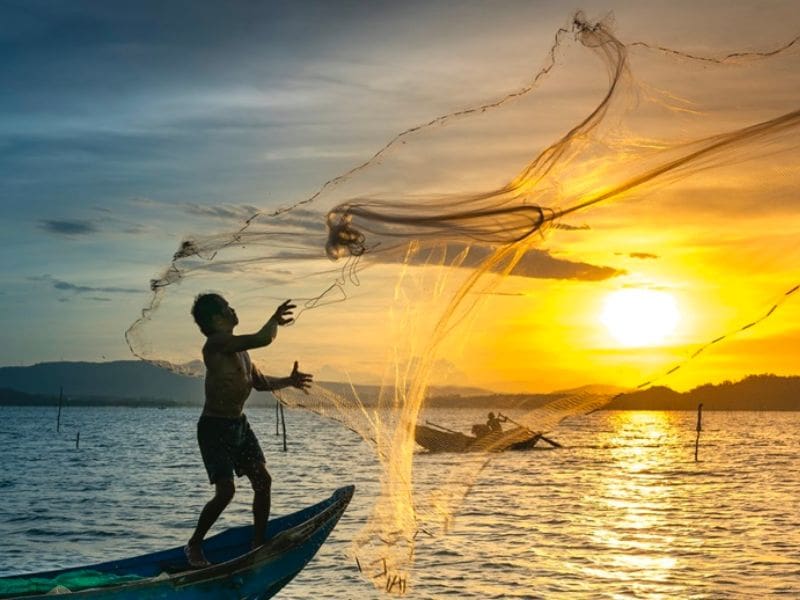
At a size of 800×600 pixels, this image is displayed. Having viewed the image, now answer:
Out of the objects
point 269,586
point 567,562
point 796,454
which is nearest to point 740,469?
point 796,454

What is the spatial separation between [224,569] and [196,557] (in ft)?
0.94

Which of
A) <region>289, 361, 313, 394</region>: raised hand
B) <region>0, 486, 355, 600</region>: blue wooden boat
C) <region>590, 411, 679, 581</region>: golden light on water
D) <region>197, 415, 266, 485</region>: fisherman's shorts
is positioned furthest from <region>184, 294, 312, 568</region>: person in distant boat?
<region>590, 411, 679, 581</region>: golden light on water

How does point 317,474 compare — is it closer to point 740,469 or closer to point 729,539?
point 740,469

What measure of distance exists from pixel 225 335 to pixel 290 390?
1.24 meters

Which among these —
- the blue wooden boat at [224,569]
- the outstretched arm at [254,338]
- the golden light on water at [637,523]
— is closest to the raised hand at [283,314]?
the outstretched arm at [254,338]

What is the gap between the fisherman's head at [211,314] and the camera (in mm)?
9219

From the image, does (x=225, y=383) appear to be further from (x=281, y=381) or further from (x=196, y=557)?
(x=196, y=557)

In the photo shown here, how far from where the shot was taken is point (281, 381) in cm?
963

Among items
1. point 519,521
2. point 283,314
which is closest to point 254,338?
point 283,314

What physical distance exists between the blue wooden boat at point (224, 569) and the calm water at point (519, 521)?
1.44 meters

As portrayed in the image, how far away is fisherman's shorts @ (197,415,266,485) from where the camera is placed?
9273 millimetres

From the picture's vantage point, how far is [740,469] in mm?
55719

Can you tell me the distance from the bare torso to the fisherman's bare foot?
1333mm

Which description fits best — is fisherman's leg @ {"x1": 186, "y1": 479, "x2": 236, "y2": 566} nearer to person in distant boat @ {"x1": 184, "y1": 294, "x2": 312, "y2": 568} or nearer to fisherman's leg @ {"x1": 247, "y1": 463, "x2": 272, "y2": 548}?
person in distant boat @ {"x1": 184, "y1": 294, "x2": 312, "y2": 568}
